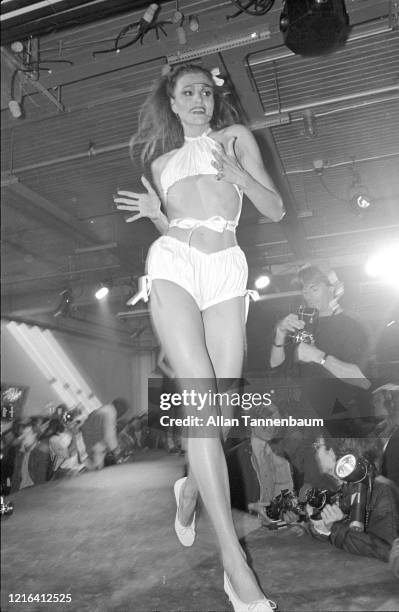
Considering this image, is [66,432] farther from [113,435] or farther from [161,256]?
[161,256]

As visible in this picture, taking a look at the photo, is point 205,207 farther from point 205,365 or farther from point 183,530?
point 183,530

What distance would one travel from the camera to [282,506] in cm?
162

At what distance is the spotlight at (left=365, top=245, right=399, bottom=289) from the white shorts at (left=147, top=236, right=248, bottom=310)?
0.56 meters

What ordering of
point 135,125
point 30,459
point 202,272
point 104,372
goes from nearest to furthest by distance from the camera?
1. point 202,272
2. point 104,372
3. point 30,459
4. point 135,125

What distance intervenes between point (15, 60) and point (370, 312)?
2146 millimetres

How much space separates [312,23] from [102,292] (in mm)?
1425

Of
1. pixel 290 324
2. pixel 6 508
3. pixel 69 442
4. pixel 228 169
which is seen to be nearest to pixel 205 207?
pixel 228 169

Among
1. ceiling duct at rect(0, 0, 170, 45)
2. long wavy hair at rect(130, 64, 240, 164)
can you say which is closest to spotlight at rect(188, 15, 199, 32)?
ceiling duct at rect(0, 0, 170, 45)

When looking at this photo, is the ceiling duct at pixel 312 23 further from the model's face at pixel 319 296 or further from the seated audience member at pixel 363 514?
the seated audience member at pixel 363 514

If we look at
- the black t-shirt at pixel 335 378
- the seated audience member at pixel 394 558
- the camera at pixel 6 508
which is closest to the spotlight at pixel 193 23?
the black t-shirt at pixel 335 378

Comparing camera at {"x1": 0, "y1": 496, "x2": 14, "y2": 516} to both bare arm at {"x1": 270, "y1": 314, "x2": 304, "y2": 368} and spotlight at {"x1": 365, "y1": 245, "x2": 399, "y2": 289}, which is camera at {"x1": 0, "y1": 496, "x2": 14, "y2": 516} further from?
spotlight at {"x1": 365, "y1": 245, "x2": 399, "y2": 289}

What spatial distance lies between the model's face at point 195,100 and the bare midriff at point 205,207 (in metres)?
0.27

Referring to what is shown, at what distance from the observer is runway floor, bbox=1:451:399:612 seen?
1.34m

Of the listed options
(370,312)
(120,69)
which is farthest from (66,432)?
(120,69)
